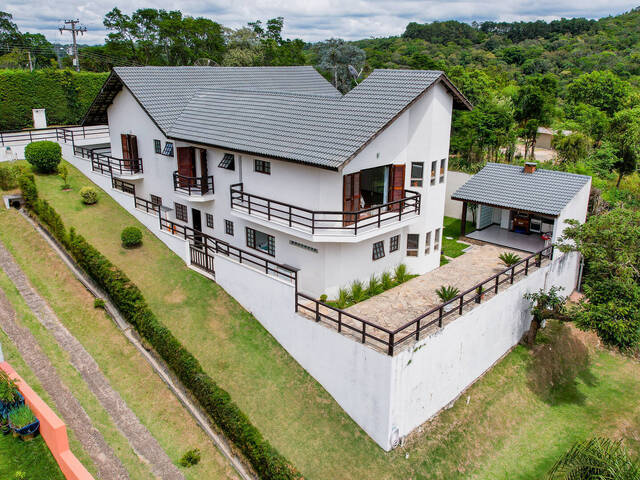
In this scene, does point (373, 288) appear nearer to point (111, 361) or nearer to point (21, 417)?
point (111, 361)

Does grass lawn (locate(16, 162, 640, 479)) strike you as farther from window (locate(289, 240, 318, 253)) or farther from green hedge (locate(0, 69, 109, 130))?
green hedge (locate(0, 69, 109, 130))

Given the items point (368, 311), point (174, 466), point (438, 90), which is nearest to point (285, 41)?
point (438, 90)

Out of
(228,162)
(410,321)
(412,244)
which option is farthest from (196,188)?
(410,321)

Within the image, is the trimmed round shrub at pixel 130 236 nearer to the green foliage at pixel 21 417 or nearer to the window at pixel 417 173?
the green foliage at pixel 21 417

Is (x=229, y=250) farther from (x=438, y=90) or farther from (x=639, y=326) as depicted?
(x=639, y=326)

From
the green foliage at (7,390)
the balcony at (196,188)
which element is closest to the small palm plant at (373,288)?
the balcony at (196,188)

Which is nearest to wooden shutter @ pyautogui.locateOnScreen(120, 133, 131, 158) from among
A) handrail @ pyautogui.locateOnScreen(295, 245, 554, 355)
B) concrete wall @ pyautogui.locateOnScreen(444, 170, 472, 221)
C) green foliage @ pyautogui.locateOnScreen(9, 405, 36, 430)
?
handrail @ pyautogui.locateOnScreen(295, 245, 554, 355)
